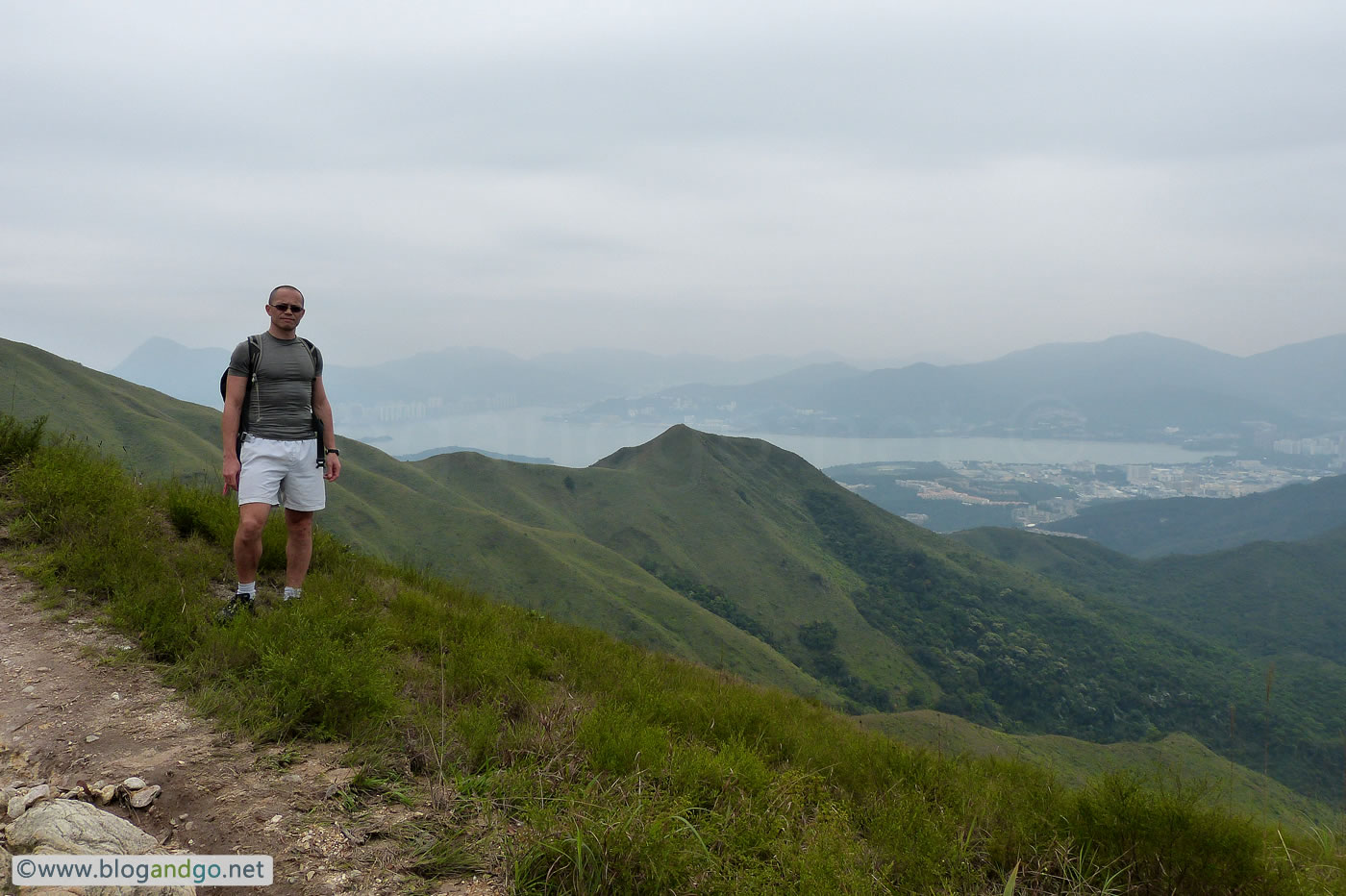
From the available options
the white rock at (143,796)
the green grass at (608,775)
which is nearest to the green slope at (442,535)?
the green grass at (608,775)

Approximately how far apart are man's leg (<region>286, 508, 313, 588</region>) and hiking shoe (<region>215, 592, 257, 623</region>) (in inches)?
15.2

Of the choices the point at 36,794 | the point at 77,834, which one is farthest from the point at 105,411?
the point at 77,834

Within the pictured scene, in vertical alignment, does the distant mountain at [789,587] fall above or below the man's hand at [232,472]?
below

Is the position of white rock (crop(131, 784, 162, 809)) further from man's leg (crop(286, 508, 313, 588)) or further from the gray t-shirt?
the gray t-shirt

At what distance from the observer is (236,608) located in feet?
15.8

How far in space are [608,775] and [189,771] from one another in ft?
6.80

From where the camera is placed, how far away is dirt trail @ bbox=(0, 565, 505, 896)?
2.71 m

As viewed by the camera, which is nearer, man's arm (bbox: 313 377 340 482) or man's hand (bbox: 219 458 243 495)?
man's hand (bbox: 219 458 243 495)

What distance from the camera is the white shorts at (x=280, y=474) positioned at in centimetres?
499

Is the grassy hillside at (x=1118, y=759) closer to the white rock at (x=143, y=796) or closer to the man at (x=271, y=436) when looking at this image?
the white rock at (x=143, y=796)

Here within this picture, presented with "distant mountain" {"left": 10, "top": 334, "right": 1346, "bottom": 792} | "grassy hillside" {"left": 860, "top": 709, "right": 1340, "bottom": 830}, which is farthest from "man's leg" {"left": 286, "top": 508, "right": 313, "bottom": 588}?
"distant mountain" {"left": 10, "top": 334, "right": 1346, "bottom": 792}

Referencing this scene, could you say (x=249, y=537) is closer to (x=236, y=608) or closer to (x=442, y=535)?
(x=236, y=608)

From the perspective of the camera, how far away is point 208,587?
18.0 ft

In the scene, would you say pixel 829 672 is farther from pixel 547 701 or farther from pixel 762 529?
pixel 547 701
